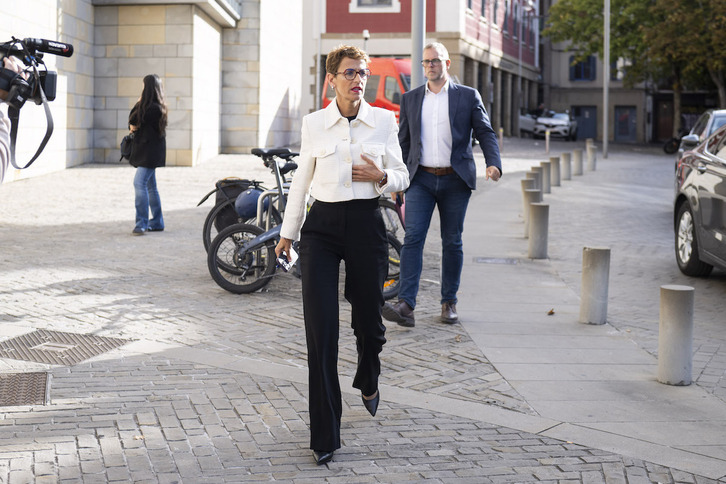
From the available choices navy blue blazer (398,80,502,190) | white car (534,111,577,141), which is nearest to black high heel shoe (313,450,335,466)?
navy blue blazer (398,80,502,190)

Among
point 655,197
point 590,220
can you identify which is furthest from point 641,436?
point 655,197

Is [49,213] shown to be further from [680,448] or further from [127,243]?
[680,448]

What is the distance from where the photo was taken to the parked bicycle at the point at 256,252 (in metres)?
8.68

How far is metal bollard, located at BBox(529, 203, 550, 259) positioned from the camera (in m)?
11.6

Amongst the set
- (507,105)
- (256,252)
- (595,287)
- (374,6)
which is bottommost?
(595,287)

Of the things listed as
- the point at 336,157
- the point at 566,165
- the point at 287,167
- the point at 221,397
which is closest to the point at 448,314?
the point at 287,167

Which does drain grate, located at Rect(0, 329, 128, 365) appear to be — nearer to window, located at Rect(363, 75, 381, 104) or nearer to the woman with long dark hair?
the woman with long dark hair

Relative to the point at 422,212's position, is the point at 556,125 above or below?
above

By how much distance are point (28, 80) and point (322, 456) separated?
1.97m

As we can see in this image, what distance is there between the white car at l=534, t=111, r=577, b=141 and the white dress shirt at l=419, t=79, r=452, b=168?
45.2 m

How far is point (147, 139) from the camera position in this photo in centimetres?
1266

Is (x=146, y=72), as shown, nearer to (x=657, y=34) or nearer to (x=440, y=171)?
(x=440, y=171)

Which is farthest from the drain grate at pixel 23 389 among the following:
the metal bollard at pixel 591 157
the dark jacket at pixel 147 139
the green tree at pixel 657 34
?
the green tree at pixel 657 34

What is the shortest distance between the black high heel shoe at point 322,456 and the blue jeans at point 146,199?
27.7ft
